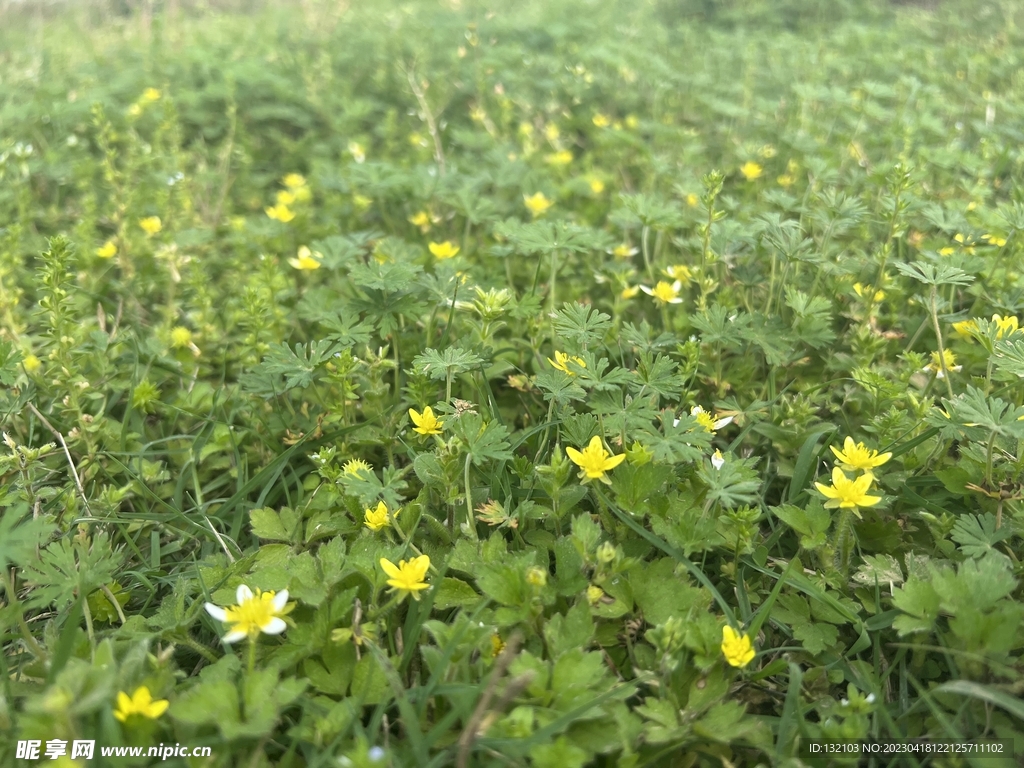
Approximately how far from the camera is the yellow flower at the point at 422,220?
3291 millimetres

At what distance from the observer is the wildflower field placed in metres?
1.52

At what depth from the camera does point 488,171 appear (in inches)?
145

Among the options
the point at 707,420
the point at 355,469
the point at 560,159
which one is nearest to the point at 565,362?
the point at 707,420

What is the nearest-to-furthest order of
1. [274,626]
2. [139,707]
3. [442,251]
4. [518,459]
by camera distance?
[139,707]
[274,626]
[518,459]
[442,251]

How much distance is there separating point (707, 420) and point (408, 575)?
0.97 m

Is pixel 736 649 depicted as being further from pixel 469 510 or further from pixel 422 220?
pixel 422 220

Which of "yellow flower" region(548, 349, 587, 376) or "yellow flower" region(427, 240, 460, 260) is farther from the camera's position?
"yellow flower" region(427, 240, 460, 260)

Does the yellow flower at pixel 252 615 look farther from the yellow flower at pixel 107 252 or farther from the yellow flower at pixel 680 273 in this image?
the yellow flower at pixel 107 252

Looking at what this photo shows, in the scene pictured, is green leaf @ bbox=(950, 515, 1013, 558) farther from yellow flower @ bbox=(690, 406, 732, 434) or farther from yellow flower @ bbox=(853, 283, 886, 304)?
yellow flower @ bbox=(853, 283, 886, 304)

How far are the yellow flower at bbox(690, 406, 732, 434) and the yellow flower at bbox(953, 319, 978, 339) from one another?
807 mm

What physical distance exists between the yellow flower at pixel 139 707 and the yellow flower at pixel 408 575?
0.52 meters

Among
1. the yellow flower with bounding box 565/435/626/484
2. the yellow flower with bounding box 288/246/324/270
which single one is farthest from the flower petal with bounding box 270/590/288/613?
the yellow flower with bounding box 288/246/324/270

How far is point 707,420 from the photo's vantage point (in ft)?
6.70

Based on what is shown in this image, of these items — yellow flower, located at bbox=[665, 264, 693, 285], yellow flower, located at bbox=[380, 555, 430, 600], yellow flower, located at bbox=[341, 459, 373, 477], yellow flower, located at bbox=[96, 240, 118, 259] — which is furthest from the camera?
yellow flower, located at bbox=[96, 240, 118, 259]
